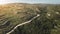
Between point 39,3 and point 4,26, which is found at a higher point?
point 39,3

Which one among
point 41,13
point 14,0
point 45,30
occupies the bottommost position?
point 45,30

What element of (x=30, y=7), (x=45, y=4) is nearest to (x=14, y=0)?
(x=30, y=7)

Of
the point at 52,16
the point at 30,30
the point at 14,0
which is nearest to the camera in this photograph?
the point at 30,30

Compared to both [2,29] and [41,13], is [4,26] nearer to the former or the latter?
[2,29]

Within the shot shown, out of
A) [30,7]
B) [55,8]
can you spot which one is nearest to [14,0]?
[30,7]

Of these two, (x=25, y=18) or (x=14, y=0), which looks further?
(x=14, y=0)

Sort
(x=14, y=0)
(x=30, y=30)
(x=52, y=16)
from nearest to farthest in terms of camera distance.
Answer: (x=30, y=30) < (x=52, y=16) < (x=14, y=0)

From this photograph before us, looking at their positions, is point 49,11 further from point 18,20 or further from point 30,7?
point 18,20
